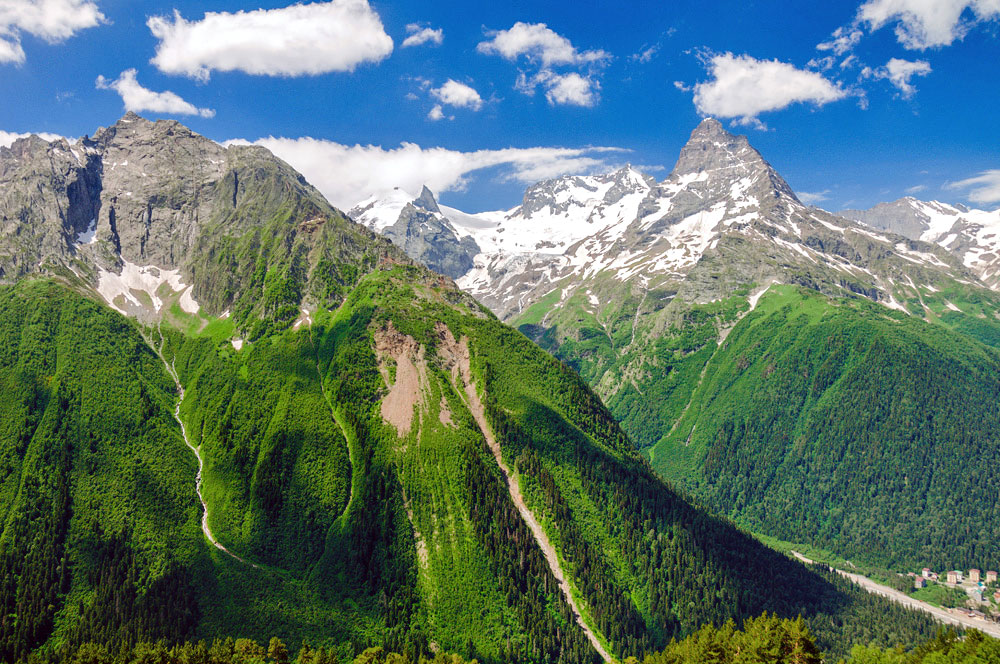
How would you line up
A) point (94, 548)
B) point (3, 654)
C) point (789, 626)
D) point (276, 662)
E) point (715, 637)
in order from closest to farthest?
point (789, 626) → point (715, 637) → point (276, 662) → point (3, 654) → point (94, 548)

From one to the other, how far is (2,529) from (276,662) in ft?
333

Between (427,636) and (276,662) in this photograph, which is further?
(427,636)

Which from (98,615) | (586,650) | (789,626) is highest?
(789,626)

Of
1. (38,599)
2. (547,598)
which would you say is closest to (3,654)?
(38,599)

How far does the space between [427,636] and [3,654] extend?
97.8 metres

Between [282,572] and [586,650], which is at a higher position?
[282,572]

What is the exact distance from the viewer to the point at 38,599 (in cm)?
17300

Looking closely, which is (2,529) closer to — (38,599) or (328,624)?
(38,599)

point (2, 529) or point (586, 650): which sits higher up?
point (2, 529)

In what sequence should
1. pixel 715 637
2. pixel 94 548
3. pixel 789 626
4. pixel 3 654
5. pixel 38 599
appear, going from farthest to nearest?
1. pixel 94 548
2. pixel 38 599
3. pixel 3 654
4. pixel 715 637
5. pixel 789 626

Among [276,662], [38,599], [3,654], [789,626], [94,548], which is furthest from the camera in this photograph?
[94,548]

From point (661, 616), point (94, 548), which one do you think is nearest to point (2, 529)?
point (94, 548)

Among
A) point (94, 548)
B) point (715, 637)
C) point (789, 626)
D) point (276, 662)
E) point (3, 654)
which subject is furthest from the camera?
point (94, 548)

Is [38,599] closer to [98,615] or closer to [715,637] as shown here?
[98,615]
